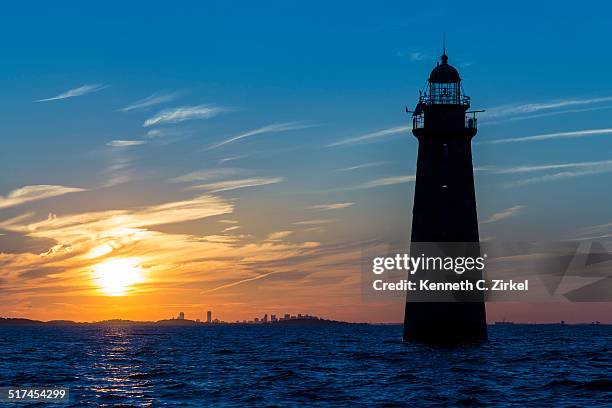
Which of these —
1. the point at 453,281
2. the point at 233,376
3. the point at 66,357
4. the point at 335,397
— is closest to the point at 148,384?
the point at 233,376

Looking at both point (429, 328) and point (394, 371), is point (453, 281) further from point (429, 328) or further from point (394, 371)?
point (394, 371)

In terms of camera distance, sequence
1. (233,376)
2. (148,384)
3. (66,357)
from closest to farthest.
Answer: (148,384)
(233,376)
(66,357)

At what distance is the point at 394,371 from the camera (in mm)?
36625

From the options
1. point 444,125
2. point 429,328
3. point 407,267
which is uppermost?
point 444,125

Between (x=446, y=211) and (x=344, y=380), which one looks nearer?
(x=344, y=380)

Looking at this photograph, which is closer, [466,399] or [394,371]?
[466,399]

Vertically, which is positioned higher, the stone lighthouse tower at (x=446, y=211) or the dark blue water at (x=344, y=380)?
the stone lighthouse tower at (x=446, y=211)

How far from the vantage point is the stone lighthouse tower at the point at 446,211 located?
42344mm

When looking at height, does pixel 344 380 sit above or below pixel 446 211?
below

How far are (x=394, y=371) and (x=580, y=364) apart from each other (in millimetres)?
13754

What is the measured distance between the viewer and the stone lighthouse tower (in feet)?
139

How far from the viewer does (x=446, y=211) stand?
139 ft

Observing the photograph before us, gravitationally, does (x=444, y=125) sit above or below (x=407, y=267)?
above

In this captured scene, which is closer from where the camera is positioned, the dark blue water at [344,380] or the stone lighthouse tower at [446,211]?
the dark blue water at [344,380]
